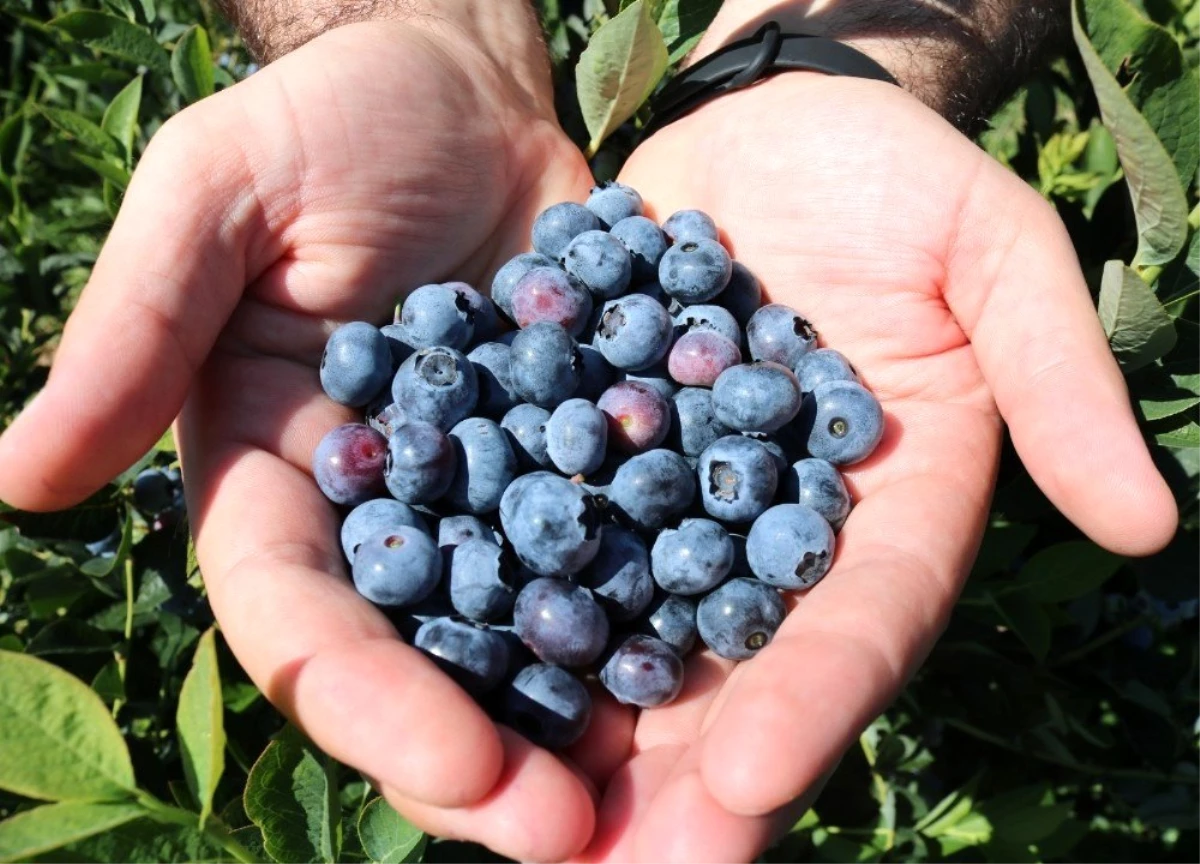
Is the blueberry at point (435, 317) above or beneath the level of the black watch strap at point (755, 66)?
beneath

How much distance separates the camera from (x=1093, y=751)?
238 cm

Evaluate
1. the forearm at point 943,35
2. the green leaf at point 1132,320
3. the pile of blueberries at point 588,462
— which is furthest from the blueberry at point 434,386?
the forearm at point 943,35

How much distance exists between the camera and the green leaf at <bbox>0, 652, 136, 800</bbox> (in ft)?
2.83

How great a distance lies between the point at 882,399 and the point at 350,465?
104 cm

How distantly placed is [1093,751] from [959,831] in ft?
2.05

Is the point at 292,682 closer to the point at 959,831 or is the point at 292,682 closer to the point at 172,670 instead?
the point at 172,670

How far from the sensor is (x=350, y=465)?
162cm

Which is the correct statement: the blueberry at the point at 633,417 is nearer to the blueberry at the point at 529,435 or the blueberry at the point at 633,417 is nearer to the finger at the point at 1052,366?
the blueberry at the point at 529,435

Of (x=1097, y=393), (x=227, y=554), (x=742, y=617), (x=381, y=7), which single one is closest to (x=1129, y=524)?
(x=1097, y=393)

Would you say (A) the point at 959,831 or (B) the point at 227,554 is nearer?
(B) the point at 227,554

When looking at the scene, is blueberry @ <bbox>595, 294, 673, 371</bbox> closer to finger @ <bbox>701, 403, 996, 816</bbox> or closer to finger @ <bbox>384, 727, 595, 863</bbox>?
finger @ <bbox>701, 403, 996, 816</bbox>

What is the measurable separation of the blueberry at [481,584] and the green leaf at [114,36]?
1457mm

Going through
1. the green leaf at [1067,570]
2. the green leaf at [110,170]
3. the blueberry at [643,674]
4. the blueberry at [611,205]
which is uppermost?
the green leaf at [110,170]

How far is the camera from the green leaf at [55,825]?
814mm
